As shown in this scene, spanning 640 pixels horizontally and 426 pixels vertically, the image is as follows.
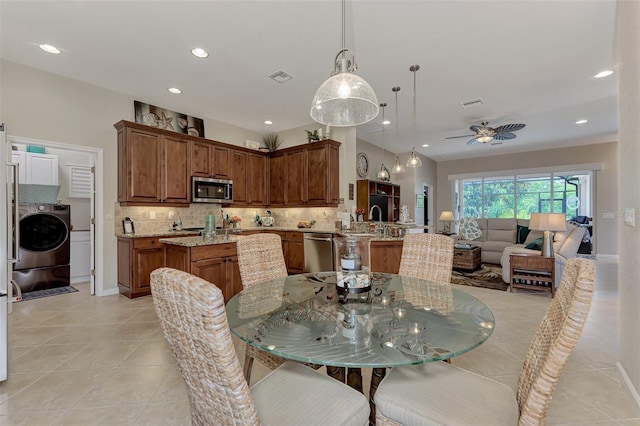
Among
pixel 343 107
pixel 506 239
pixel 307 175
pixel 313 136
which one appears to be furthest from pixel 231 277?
pixel 506 239

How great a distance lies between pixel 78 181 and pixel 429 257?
19.0ft

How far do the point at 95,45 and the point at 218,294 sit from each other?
3614 millimetres

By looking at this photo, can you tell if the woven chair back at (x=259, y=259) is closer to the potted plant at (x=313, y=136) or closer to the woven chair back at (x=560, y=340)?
the woven chair back at (x=560, y=340)

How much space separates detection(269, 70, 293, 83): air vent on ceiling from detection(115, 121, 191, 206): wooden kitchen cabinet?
1885 millimetres

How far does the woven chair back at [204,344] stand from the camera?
Result: 730 millimetres

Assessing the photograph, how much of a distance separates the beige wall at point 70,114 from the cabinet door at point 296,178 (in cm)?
266

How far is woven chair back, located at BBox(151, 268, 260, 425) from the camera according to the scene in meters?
0.73

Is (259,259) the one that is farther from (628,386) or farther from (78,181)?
(78,181)

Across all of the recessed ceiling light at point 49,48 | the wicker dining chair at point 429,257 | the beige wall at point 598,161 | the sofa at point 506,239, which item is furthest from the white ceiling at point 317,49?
the beige wall at point 598,161

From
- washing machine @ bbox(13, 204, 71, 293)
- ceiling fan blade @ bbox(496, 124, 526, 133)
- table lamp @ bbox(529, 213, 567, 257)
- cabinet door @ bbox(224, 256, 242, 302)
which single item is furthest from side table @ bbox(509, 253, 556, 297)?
washing machine @ bbox(13, 204, 71, 293)

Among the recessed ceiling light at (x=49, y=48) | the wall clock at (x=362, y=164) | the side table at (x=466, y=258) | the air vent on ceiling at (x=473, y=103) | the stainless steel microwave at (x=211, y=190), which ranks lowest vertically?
the side table at (x=466, y=258)

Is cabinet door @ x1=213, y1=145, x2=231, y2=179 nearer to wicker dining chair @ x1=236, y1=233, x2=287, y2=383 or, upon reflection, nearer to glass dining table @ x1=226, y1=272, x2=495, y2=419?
wicker dining chair @ x1=236, y1=233, x2=287, y2=383

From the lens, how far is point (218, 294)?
727mm

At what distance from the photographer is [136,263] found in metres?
3.80
